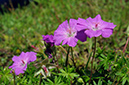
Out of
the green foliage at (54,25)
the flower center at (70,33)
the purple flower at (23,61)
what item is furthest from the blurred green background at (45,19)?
the flower center at (70,33)

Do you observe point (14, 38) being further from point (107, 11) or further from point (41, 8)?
point (107, 11)

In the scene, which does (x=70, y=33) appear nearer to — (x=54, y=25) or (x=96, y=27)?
(x=96, y=27)

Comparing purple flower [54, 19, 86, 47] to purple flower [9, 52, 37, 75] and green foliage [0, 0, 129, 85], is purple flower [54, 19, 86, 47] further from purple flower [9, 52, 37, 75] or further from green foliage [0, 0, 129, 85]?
green foliage [0, 0, 129, 85]

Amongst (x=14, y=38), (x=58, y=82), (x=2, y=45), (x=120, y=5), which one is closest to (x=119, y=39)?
(x=120, y=5)

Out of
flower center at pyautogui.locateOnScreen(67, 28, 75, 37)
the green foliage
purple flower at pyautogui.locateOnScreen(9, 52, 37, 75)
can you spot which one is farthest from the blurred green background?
flower center at pyautogui.locateOnScreen(67, 28, 75, 37)

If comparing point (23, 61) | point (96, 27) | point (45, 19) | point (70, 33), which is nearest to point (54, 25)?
point (45, 19)

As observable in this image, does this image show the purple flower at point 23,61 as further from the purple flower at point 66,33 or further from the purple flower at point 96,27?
the purple flower at point 96,27
